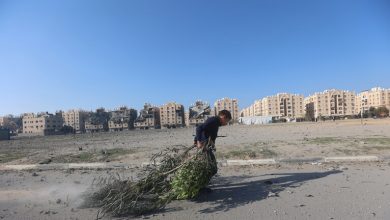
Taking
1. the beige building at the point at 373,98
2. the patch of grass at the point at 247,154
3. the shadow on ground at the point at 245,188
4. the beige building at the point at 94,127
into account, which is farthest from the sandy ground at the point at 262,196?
the beige building at the point at 373,98

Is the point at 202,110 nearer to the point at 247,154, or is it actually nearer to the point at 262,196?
the point at 247,154

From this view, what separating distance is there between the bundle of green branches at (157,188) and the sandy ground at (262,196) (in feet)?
0.79

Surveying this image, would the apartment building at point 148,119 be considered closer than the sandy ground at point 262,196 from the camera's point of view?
No

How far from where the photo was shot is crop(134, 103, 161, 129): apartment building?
600 feet

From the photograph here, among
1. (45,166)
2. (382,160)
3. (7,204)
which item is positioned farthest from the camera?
(45,166)

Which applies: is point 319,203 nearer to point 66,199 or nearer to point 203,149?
point 203,149

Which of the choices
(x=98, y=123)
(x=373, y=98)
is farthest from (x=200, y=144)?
(x=373, y=98)

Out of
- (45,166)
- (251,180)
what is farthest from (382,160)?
(45,166)

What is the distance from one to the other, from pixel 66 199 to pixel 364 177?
22.6ft

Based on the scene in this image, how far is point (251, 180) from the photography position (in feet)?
33.4

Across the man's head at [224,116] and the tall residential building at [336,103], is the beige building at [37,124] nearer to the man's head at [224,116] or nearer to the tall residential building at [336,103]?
the tall residential building at [336,103]

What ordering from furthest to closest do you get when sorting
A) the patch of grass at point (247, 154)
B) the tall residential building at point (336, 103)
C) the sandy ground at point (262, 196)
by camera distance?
the tall residential building at point (336, 103)
the patch of grass at point (247, 154)
the sandy ground at point (262, 196)

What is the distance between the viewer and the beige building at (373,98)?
183975 millimetres

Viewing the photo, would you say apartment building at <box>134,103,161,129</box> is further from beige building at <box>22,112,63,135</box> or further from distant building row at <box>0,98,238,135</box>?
beige building at <box>22,112,63,135</box>
